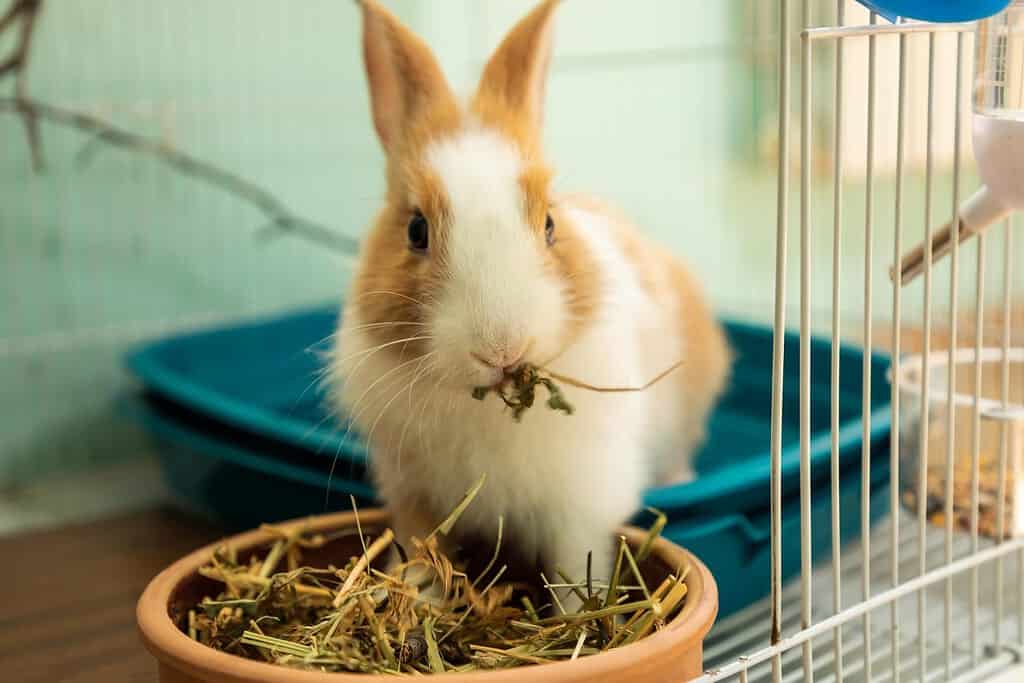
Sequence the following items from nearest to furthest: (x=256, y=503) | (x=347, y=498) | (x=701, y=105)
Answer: (x=347, y=498) < (x=256, y=503) < (x=701, y=105)

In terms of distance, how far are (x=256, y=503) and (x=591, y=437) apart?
750 millimetres

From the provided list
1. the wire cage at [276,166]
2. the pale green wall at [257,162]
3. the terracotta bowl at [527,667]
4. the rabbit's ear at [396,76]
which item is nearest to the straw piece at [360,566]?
the terracotta bowl at [527,667]

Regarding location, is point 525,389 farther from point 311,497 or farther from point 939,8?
point 311,497

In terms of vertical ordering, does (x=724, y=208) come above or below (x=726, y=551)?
above

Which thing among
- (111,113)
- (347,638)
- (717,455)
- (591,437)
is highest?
(111,113)

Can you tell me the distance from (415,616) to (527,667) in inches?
6.9

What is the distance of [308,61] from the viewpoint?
221 centimetres

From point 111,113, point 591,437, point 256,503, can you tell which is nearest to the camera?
point 591,437

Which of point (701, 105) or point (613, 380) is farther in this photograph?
point (701, 105)

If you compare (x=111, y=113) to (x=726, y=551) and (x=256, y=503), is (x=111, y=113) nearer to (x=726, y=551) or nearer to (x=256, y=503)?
(x=256, y=503)

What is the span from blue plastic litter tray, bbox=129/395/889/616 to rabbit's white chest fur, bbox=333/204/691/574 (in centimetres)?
15

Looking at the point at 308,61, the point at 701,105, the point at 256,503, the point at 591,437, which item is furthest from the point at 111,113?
the point at 591,437

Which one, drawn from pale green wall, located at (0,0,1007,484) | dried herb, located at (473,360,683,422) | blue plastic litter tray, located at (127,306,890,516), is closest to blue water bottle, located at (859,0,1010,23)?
dried herb, located at (473,360,683,422)

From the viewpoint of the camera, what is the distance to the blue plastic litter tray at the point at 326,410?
1258 mm
